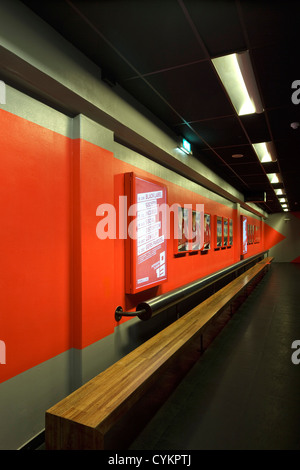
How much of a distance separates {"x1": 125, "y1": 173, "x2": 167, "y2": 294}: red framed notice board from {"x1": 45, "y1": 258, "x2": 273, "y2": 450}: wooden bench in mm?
808

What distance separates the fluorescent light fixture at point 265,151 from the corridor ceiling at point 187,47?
0.98m

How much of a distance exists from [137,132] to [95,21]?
1.26m

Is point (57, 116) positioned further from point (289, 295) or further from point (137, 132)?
point (289, 295)

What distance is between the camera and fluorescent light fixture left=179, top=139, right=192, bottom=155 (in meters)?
4.27

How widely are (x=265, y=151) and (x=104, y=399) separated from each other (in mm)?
4997

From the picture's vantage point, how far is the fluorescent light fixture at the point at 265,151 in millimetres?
4940

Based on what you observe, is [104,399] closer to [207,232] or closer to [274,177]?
[207,232]

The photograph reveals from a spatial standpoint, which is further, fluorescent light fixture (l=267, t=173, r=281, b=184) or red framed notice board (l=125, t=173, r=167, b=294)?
fluorescent light fixture (l=267, t=173, r=281, b=184)

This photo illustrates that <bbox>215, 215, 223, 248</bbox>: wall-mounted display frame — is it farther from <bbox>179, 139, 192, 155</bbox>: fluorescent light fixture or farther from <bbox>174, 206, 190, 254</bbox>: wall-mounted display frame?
<bbox>179, 139, 192, 155</bbox>: fluorescent light fixture

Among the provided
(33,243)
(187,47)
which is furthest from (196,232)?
(33,243)

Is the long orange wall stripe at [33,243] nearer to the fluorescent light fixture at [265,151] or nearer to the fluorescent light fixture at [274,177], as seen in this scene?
the fluorescent light fixture at [265,151]

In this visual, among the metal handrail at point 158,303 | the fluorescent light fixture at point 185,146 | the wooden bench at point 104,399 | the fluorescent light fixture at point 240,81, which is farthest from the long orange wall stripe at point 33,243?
the fluorescent light fixture at point 185,146

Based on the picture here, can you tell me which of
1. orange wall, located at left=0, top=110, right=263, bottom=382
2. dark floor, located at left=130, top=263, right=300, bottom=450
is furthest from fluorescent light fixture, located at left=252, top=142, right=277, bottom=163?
orange wall, located at left=0, top=110, right=263, bottom=382

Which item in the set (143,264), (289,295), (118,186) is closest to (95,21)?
(118,186)
